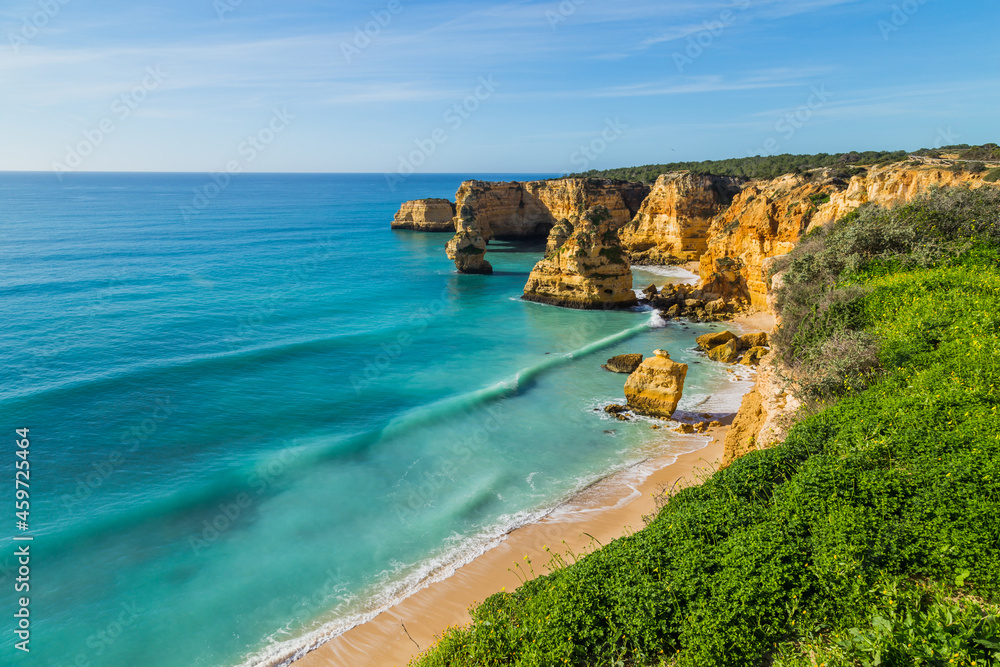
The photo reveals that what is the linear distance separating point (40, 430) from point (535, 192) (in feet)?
210

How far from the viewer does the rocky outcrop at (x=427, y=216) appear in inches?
3447

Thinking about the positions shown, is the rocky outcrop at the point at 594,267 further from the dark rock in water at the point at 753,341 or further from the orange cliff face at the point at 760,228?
the dark rock in water at the point at 753,341

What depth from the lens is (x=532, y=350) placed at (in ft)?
103

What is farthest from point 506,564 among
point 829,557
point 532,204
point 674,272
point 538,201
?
point 532,204

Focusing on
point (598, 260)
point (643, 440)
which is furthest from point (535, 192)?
point (643, 440)

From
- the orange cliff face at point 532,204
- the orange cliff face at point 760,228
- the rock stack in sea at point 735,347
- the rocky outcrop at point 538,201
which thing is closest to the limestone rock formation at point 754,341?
the rock stack in sea at point 735,347

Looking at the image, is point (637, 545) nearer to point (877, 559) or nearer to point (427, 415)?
point (877, 559)

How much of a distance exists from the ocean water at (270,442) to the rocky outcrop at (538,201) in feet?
95.0

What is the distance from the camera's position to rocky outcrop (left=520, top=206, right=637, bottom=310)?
129 ft

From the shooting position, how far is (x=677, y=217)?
53688 mm

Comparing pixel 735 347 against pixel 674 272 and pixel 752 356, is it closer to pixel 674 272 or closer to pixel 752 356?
pixel 752 356

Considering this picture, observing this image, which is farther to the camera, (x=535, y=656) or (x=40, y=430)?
(x=40, y=430)

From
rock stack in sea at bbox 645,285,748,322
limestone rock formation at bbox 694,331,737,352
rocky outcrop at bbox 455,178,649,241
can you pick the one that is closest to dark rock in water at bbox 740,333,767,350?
limestone rock formation at bbox 694,331,737,352

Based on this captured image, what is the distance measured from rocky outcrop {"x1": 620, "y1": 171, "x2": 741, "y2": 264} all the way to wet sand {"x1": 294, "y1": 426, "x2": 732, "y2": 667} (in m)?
39.2
